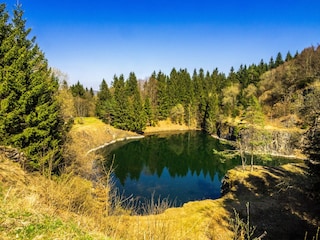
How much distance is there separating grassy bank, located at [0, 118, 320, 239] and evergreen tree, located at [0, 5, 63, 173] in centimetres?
267

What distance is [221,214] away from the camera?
1636cm

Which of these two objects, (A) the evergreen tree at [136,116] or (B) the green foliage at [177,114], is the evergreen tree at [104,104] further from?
(B) the green foliage at [177,114]

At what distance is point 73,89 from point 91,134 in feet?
96.0

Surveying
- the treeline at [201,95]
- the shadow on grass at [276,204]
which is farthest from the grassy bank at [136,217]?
the treeline at [201,95]

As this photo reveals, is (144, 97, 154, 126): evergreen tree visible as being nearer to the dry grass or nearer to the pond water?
the dry grass

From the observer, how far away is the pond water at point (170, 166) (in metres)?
29.7

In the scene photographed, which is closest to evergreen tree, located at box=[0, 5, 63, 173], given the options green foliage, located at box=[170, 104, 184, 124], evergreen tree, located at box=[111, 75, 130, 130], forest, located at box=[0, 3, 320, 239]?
forest, located at box=[0, 3, 320, 239]

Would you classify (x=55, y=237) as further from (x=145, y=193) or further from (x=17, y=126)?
(x=145, y=193)

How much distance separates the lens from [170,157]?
48375 millimetres

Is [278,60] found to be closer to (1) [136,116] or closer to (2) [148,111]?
(2) [148,111]

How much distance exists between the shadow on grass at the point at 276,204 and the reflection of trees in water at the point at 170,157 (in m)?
13.2

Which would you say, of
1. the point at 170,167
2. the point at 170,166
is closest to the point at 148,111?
the point at 170,166

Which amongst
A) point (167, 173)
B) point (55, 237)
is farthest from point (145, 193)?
point (55, 237)

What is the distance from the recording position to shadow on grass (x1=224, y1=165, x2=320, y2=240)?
47.7 ft
